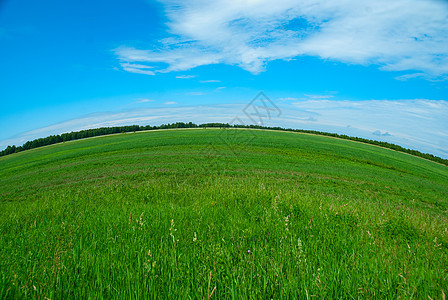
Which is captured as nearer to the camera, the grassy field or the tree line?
the grassy field

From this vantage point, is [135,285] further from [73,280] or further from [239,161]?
[239,161]

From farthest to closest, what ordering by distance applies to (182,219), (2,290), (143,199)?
(143,199) < (182,219) < (2,290)

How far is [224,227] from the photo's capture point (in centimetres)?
300

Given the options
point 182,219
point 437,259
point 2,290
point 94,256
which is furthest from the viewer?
point 182,219

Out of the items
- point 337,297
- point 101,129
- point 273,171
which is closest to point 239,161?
point 273,171

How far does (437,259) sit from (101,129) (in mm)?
109431

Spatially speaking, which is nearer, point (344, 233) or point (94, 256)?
point (94, 256)

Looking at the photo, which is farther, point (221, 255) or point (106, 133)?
point (106, 133)

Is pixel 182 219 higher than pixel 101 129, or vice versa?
pixel 101 129

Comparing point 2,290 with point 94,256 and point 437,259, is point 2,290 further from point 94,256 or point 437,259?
point 437,259

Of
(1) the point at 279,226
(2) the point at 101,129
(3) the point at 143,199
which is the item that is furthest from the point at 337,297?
(2) the point at 101,129

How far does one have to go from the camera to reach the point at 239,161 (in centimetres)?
2450

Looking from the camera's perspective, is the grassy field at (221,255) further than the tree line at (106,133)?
No

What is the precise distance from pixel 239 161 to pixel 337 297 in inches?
903
